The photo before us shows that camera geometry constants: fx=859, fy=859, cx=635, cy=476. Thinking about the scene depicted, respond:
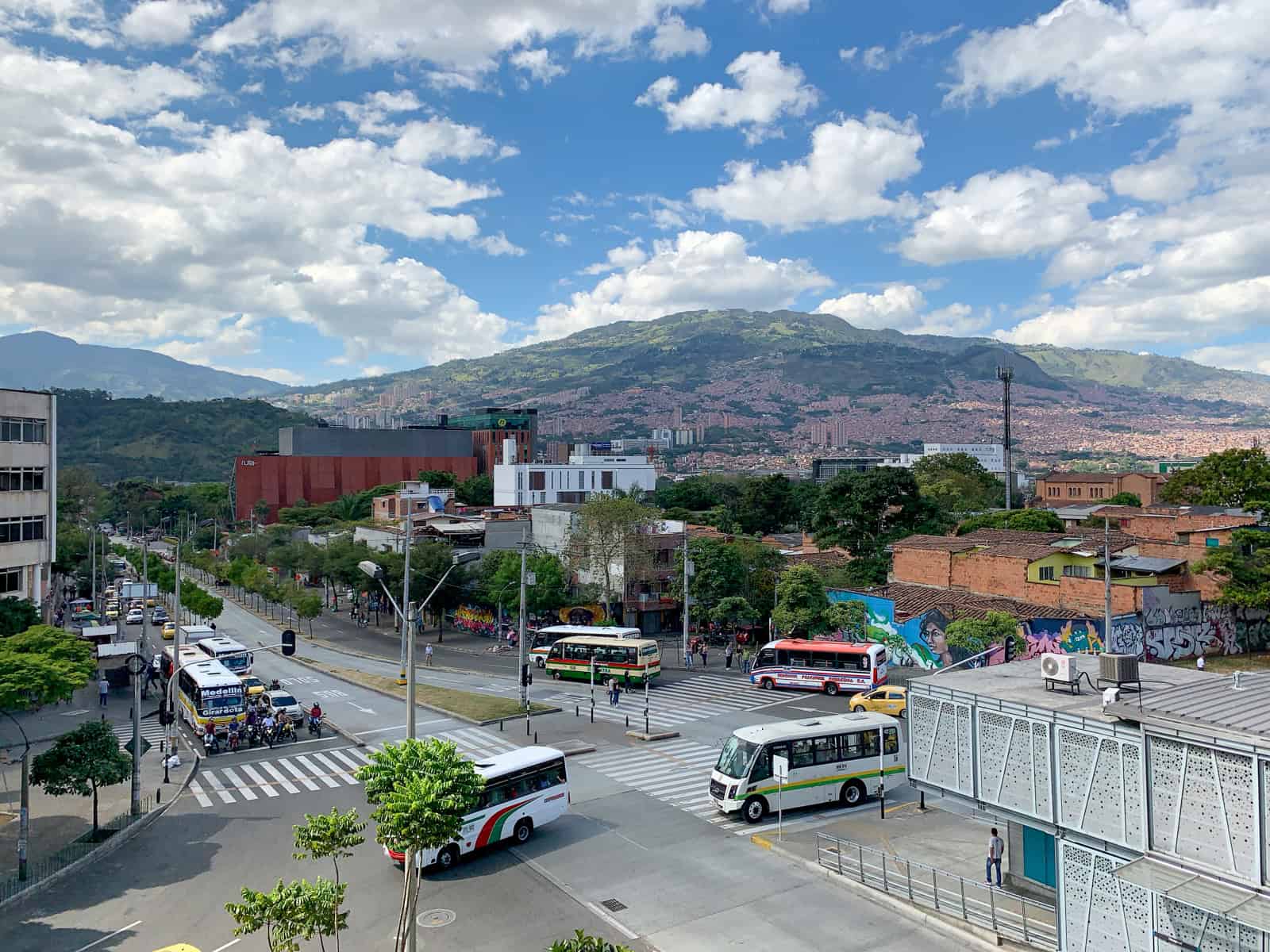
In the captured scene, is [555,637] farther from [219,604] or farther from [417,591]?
[219,604]

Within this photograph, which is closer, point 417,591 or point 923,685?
point 923,685

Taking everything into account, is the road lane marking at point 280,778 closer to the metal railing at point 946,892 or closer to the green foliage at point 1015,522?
the metal railing at point 946,892

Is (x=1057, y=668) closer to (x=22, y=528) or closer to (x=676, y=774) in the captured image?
(x=676, y=774)

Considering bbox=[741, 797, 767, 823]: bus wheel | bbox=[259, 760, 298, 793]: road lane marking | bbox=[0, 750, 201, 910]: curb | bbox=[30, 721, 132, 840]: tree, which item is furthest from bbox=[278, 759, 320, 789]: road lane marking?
bbox=[741, 797, 767, 823]: bus wheel

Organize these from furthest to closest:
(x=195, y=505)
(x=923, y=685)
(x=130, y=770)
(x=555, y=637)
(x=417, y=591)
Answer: (x=195, y=505) < (x=417, y=591) < (x=555, y=637) < (x=130, y=770) < (x=923, y=685)

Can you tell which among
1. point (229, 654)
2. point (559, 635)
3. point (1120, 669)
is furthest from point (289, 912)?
point (559, 635)

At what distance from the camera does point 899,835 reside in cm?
2008

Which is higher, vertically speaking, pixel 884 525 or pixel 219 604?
pixel 884 525

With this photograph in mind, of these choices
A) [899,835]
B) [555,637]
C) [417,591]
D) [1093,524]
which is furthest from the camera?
[1093,524]

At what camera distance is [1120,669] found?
14.1m

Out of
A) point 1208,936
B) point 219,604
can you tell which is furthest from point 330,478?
point 1208,936

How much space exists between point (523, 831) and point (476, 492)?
107m

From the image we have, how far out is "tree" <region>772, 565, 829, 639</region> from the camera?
41.8m

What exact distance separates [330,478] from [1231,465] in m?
109
